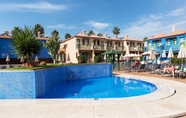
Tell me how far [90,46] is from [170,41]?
18.1m

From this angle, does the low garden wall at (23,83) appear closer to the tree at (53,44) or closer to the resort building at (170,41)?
the tree at (53,44)

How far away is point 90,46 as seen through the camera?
101ft

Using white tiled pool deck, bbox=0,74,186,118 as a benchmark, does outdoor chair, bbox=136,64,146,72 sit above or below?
above

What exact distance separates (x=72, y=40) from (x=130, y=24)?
42.9 feet

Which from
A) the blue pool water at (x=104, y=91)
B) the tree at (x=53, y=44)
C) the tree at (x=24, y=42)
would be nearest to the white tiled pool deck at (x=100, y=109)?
the blue pool water at (x=104, y=91)

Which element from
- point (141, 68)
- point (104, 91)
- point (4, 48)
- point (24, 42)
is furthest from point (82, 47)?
point (24, 42)

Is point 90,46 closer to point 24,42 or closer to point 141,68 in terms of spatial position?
point 141,68

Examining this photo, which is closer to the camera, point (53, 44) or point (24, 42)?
point (24, 42)

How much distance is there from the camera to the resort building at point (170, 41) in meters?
28.1

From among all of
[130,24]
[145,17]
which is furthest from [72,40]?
[145,17]

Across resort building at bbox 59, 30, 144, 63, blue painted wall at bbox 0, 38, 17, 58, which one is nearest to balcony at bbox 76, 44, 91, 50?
resort building at bbox 59, 30, 144, 63

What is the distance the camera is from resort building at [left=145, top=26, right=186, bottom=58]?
2805 centimetres

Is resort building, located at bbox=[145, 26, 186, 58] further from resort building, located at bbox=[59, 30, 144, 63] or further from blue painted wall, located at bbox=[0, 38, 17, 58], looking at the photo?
blue painted wall, located at bbox=[0, 38, 17, 58]

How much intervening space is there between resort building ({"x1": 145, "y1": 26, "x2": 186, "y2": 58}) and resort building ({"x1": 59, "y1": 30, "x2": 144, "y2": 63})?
14.8ft
